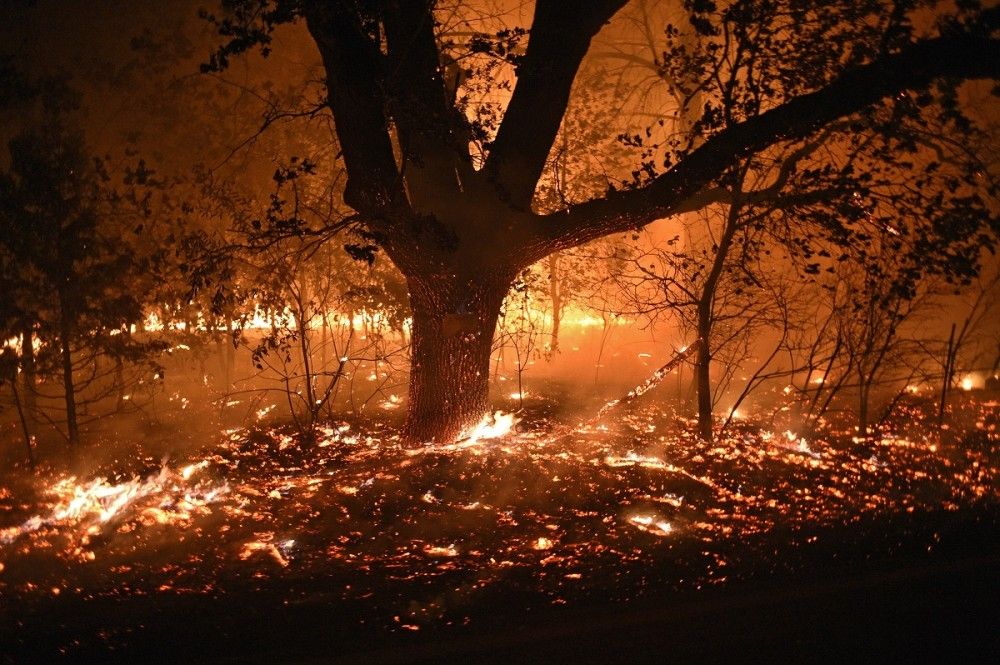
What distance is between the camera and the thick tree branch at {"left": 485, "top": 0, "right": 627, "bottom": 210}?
6336 millimetres

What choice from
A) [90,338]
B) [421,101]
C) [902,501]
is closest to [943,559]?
[902,501]

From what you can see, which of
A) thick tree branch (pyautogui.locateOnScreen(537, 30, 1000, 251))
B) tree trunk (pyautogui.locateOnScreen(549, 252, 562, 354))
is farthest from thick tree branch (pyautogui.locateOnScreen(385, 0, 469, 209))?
tree trunk (pyautogui.locateOnScreen(549, 252, 562, 354))

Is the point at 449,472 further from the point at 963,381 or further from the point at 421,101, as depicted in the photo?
the point at 963,381

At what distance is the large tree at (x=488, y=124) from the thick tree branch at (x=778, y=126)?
1cm

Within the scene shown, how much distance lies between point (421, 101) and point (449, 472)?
348cm

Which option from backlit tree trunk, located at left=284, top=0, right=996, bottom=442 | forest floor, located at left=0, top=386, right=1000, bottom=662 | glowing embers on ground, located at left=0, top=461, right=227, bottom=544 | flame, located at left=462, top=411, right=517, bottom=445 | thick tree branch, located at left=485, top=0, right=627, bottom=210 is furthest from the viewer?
flame, located at left=462, top=411, right=517, bottom=445

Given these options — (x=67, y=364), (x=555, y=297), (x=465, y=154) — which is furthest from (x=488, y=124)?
(x=555, y=297)

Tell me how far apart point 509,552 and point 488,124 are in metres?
4.16

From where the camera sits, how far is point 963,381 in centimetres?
1230

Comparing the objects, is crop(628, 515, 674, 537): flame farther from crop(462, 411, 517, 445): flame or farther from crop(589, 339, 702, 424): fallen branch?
crop(589, 339, 702, 424): fallen branch

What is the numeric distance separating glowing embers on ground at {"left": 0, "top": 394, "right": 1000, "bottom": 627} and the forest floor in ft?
0.08

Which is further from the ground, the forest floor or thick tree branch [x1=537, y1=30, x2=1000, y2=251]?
thick tree branch [x1=537, y1=30, x2=1000, y2=251]

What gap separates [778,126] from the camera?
5.95m

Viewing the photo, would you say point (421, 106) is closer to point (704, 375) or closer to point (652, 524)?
Answer: point (652, 524)
